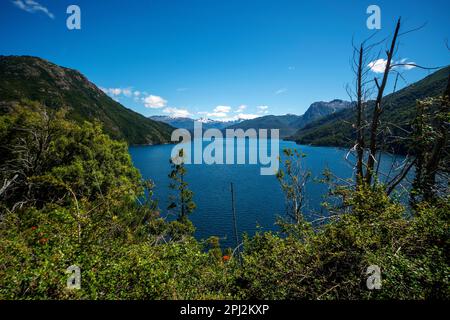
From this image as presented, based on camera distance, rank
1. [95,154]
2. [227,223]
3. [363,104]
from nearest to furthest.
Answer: [363,104] < [95,154] < [227,223]

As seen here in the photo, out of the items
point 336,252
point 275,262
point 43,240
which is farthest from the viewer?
point 275,262

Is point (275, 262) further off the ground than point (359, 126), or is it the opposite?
point (359, 126)

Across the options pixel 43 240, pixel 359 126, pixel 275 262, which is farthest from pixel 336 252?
pixel 43 240

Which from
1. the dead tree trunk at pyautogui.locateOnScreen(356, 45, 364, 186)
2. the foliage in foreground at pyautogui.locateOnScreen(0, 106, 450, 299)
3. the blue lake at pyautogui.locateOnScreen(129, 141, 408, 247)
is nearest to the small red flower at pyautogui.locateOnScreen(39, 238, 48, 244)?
the foliage in foreground at pyautogui.locateOnScreen(0, 106, 450, 299)

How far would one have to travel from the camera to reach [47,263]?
5.95 metres

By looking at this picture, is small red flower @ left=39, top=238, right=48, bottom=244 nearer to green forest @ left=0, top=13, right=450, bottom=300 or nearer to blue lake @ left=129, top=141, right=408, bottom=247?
green forest @ left=0, top=13, right=450, bottom=300

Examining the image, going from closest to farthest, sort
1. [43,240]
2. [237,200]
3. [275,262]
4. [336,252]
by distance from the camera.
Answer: [336,252], [43,240], [275,262], [237,200]

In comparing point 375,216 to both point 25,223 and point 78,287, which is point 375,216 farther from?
point 25,223

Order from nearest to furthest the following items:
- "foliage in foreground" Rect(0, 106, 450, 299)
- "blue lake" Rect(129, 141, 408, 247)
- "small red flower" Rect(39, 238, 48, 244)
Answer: "foliage in foreground" Rect(0, 106, 450, 299), "small red flower" Rect(39, 238, 48, 244), "blue lake" Rect(129, 141, 408, 247)

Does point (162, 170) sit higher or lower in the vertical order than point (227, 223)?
higher

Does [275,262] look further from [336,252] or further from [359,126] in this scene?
[359,126]
